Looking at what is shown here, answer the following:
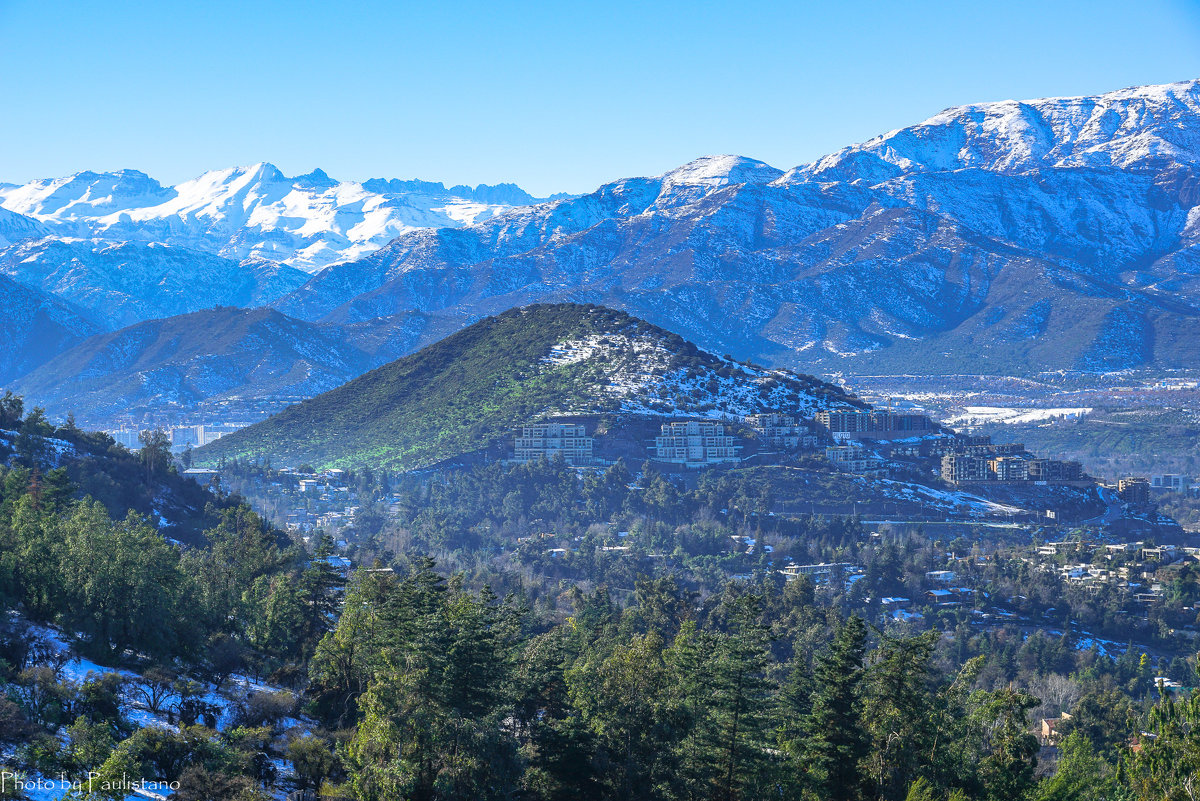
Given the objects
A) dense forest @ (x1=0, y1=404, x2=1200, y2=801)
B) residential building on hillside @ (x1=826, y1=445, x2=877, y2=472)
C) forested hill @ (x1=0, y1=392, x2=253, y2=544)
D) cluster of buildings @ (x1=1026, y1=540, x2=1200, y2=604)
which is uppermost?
forested hill @ (x1=0, y1=392, x2=253, y2=544)

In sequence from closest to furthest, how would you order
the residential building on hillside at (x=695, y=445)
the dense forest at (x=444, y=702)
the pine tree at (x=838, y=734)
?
the dense forest at (x=444, y=702) < the pine tree at (x=838, y=734) < the residential building on hillside at (x=695, y=445)

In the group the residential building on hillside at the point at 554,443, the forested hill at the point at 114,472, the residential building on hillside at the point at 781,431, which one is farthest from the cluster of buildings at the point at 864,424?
the forested hill at the point at 114,472

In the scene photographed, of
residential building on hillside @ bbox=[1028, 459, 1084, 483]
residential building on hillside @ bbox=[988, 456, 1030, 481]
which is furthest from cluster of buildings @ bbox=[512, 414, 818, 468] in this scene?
residential building on hillside @ bbox=[1028, 459, 1084, 483]

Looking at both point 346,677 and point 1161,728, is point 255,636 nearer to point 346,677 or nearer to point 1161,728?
point 346,677

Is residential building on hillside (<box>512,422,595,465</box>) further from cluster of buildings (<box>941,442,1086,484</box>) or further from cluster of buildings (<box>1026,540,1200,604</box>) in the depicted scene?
cluster of buildings (<box>1026,540,1200,604</box>)

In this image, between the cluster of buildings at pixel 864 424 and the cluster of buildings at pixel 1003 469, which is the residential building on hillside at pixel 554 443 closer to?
the cluster of buildings at pixel 864 424

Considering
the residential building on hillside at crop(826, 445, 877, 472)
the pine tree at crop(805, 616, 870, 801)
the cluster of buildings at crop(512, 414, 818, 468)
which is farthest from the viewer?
the cluster of buildings at crop(512, 414, 818, 468)

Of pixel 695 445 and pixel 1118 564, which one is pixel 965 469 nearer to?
pixel 695 445
